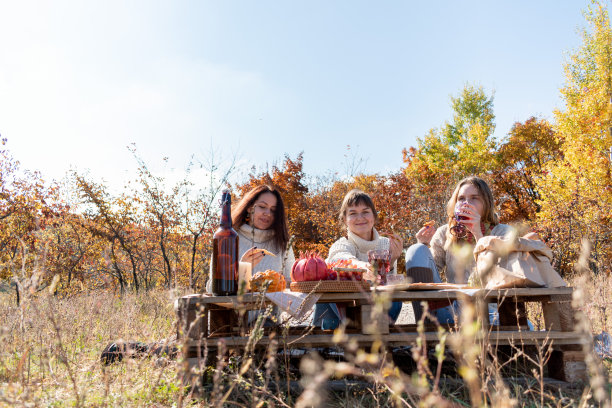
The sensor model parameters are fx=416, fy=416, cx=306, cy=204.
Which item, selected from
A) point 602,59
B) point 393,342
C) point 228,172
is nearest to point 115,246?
point 228,172

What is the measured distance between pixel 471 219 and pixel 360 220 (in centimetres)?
88

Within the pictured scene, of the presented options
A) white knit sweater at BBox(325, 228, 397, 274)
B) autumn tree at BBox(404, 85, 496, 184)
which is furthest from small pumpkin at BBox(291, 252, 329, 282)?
autumn tree at BBox(404, 85, 496, 184)

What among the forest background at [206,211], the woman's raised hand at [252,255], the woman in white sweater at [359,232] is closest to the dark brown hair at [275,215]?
the woman in white sweater at [359,232]

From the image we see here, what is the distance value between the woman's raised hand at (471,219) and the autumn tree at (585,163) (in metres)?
4.86

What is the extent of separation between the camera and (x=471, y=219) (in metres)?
2.73

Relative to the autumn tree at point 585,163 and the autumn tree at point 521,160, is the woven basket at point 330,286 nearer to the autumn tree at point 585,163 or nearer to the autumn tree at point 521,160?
the autumn tree at point 585,163

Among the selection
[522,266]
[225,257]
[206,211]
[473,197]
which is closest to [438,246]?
[473,197]

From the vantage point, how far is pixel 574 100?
40.2 feet

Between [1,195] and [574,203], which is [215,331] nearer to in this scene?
[574,203]

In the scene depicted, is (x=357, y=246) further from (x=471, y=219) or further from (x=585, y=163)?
(x=585, y=163)

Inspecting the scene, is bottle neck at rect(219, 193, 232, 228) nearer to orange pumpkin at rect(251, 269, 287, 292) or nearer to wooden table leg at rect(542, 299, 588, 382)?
orange pumpkin at rect(251, 269, 287, 292)

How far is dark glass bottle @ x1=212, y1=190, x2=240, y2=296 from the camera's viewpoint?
7.21 ft

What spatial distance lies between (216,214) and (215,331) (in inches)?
336

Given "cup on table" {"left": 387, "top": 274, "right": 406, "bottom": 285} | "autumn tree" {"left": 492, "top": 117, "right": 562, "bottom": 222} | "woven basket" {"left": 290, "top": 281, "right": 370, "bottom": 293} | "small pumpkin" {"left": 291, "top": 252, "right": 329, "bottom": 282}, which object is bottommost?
"woven basket" {"left": 290, "top": 281, "right": 370, "bottom": 293}
